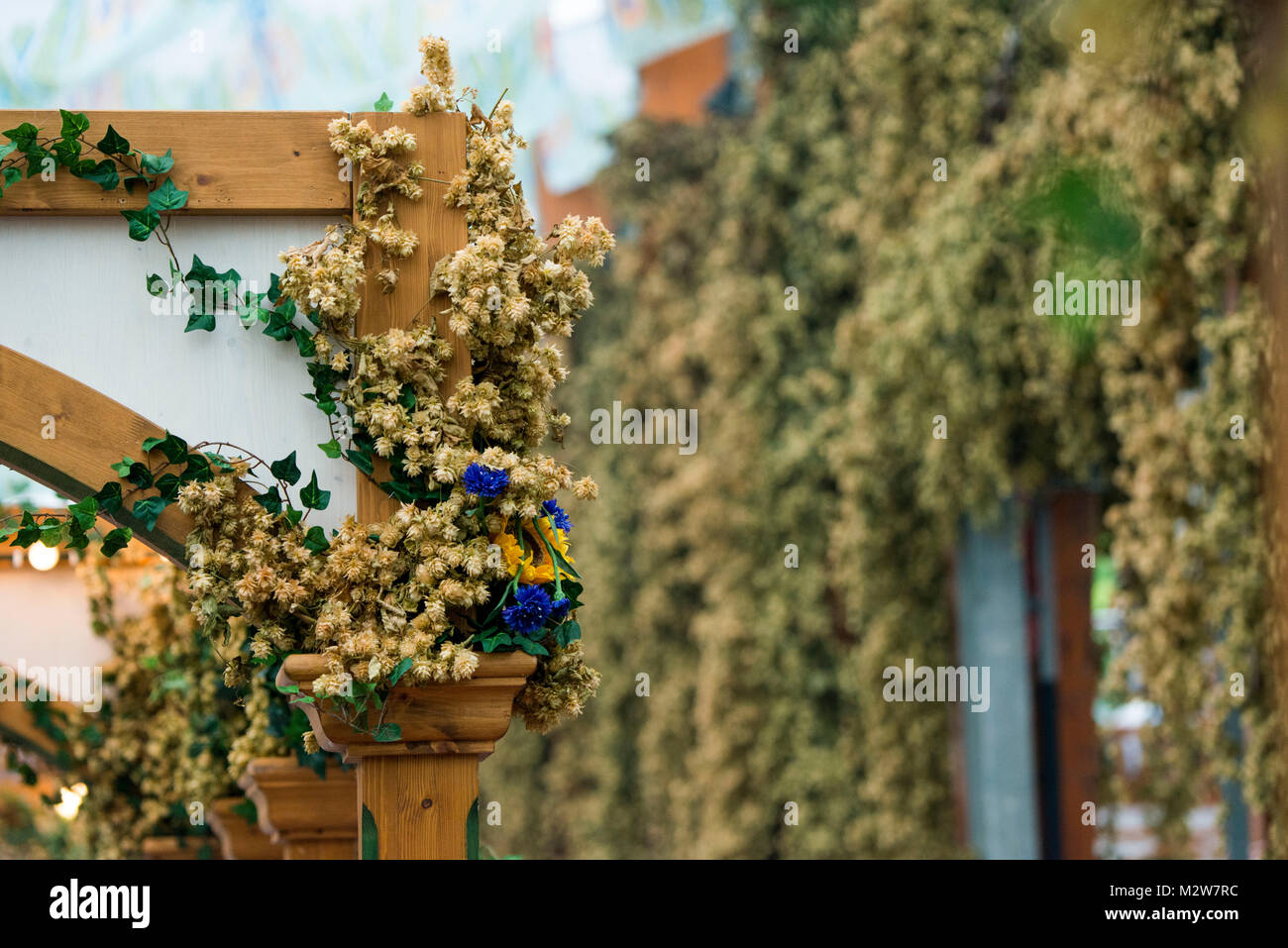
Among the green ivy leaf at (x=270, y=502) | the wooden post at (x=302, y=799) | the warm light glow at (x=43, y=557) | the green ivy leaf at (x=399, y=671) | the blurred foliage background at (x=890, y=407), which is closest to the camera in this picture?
the green ivy leaf at (x=399, y=671)

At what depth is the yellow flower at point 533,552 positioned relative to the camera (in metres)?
2.01

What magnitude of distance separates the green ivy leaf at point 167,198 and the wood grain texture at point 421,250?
0.25 metres

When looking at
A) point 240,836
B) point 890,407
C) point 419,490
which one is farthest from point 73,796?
point 890,407

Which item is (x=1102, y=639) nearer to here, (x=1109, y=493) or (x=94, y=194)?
(x=1109, y=493)

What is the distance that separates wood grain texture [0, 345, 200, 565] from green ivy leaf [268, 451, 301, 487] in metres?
0.15

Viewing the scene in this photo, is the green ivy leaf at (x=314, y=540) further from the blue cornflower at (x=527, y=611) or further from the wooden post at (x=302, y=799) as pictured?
the wooden post at (x=302, y=799)

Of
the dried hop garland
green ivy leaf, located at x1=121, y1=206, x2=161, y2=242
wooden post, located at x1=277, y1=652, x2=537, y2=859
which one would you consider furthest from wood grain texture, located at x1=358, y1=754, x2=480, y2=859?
green ivy leaf, located at x1=121, y1=206, x2=161, y2=242

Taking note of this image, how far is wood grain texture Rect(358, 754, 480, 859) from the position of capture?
1.97m

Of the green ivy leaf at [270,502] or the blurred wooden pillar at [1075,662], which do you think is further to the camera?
the blurred wooden pillar at [1075,662]

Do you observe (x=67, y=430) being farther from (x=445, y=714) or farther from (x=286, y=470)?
(x=445, y=714)

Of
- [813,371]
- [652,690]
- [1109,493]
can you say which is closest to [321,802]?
[1109,493]

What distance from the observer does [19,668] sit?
3846 millimetres

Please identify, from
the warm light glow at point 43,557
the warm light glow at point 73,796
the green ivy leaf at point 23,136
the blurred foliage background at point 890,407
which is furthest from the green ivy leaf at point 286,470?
the warm light glow at point 73,796
